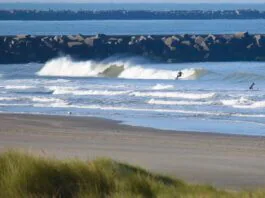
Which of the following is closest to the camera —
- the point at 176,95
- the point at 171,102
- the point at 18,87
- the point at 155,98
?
the point at 171,102

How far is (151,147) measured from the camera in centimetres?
1803

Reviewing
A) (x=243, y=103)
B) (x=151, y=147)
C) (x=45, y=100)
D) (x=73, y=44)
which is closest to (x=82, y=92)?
(x=45, y=100)

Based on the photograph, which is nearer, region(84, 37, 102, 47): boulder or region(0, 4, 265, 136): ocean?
region(0, 4, 265, 136): ocean

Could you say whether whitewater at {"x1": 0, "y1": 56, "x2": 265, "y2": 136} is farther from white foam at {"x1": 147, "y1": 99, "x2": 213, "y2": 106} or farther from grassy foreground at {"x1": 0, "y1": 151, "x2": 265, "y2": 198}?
grassy foreground at {"x1": 0, "y1": 151, "x2": 265, "y2": 198}

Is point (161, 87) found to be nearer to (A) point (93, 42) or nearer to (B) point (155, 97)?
(B) point (155, 97)

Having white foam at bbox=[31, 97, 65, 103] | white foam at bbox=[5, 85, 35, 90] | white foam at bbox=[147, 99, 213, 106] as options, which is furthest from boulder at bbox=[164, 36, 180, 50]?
white foam at bbox=[147, 99, 213, 106]

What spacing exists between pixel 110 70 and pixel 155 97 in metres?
16.3

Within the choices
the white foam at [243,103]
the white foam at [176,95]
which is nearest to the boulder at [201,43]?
the white foam at [176,95]

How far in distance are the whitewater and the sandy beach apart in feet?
4.18

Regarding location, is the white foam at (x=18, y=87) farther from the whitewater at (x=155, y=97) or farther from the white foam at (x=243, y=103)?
the white foam at (x=243, y=103)

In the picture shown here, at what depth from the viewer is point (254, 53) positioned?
53.7 m

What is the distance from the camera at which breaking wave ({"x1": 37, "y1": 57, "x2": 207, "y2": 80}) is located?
40769 mm

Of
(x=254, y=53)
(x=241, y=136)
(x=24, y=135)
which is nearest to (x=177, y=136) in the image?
(x=241, y=136)

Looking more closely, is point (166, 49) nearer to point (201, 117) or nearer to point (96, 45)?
point (96, 45)
